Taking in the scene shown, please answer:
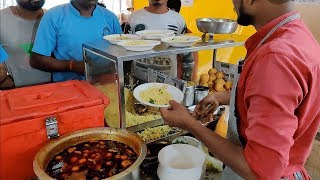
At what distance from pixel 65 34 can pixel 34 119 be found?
1.47 m

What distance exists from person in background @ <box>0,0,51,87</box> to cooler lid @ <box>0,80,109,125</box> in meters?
1.57

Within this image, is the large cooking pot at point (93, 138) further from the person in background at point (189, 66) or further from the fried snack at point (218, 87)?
the person in background at point (189, 66)

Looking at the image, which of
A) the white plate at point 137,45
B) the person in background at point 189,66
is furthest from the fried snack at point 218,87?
the white plate at point 137,45

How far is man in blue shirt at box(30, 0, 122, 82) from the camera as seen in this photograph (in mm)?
2447

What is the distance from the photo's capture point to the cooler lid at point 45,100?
4.02 ft

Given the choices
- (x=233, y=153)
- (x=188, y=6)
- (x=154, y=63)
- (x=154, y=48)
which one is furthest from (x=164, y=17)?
(x=233, y=153)

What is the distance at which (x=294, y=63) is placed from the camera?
88cm

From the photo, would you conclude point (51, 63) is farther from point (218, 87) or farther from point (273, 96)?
point (273, 96)

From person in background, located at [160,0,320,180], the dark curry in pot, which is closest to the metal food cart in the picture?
the dark curry in pot

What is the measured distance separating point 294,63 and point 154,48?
1009 millimetres

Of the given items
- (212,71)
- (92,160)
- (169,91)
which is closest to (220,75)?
(212,71)

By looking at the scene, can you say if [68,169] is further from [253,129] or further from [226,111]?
[226,111]

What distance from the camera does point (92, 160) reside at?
1.27 metres

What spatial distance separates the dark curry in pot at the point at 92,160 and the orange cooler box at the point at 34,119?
11 centimetres
